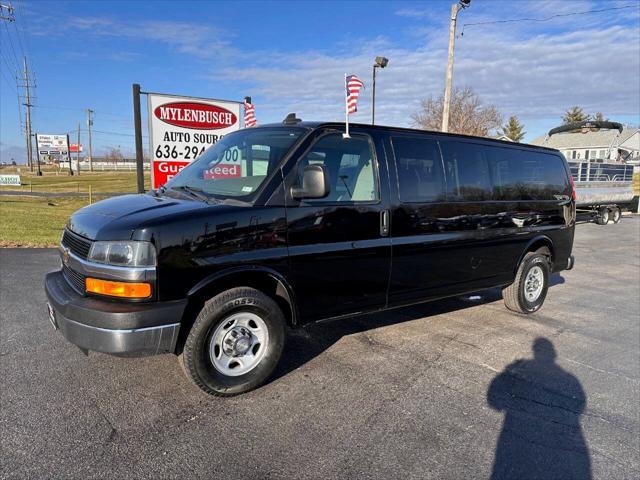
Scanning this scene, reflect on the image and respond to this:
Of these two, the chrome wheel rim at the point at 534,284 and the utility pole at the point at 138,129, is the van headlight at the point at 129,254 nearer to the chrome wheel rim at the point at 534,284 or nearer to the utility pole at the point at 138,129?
the chrome wheel rim at the point at 534,284

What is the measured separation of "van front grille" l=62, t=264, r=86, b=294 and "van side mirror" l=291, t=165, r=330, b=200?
1.67 metres

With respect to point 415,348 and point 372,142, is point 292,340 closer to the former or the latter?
point 415,348

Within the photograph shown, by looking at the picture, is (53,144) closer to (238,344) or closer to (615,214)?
(615,214)

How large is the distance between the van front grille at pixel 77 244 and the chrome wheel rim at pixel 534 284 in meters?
5.05

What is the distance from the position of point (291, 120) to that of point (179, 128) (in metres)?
5.96

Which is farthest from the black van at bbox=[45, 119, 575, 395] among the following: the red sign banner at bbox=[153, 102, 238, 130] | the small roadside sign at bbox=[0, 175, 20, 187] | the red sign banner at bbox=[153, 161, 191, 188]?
the small roadside sign at bbox=[0, 175, 20, 187]

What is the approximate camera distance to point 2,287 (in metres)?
6.03

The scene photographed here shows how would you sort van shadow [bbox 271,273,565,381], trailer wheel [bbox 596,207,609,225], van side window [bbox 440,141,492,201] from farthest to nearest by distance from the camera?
trailer wheel [bbox 596,207,609,225] → van side window [bbox 440,141,492,201] → van shadow [bbox 271,273,565,381]

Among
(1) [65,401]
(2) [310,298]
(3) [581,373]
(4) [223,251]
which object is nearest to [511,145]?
Answer: (3) [581,373]

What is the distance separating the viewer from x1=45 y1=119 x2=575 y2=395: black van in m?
3.03

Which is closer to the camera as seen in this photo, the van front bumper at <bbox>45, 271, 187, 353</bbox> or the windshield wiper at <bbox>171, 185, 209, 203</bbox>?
the van front bumper at <bbox>45, 271, 187, 353</bbox>

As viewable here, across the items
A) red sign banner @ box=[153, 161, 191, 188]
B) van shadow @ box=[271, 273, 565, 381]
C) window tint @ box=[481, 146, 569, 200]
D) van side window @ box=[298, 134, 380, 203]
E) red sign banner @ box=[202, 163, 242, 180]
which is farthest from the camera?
red sign banner @ box=[153, 161, 191, 188]

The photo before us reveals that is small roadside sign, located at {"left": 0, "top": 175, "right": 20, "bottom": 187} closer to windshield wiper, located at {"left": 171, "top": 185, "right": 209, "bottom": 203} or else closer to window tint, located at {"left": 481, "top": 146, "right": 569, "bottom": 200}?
windshield wiper, located at {"left": 171, "top": 185, "right": 209, "bottom": 203}

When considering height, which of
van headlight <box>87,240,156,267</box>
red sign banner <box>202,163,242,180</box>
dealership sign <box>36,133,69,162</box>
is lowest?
van headlight <box>87,240,156,267</box>
